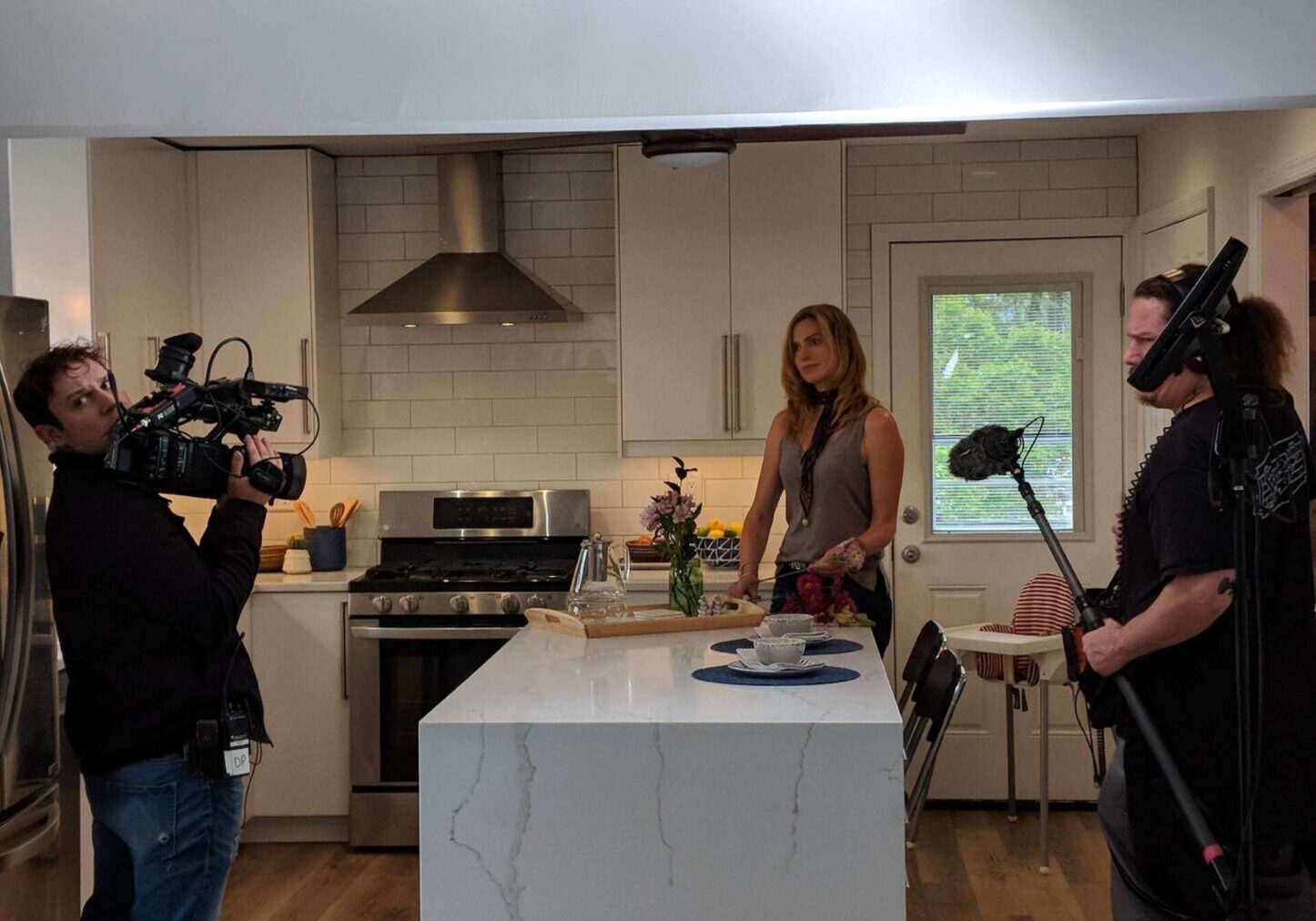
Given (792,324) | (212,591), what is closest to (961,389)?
(792,324)

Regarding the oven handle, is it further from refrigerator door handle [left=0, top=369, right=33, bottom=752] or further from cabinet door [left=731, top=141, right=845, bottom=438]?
refrigerator door handle [left=0, top=369, right=33, bottom=752]

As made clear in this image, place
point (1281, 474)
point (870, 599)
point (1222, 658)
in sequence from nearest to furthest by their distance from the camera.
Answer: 1. point (1281, 474)
2. point (1222, 658)
3. point (870, 599)

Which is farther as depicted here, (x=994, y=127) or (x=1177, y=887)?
(x=994, y=127)

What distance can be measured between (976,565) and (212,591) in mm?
3307

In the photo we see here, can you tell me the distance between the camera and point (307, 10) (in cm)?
228

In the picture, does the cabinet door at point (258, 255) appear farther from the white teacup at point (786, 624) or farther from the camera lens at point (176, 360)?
the camera lens at point (176, 360)

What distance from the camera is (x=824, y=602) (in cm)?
372

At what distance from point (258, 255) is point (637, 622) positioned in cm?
223

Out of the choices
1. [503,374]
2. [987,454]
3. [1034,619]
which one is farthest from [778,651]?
[503,374]

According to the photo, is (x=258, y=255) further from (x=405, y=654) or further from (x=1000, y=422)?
(x=1000, y=422)

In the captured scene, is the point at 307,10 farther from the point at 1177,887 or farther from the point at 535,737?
the point at 1177,887

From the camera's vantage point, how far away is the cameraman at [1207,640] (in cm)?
228

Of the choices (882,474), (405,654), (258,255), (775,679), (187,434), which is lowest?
(405,654)

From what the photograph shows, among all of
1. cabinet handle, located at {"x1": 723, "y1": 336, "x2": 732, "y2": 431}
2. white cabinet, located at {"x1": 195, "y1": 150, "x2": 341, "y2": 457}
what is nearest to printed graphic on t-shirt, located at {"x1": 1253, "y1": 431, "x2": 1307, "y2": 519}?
cabinet handle, located at {"x1": 723, "y1": 336, "x2": 732, "y2": 431}
